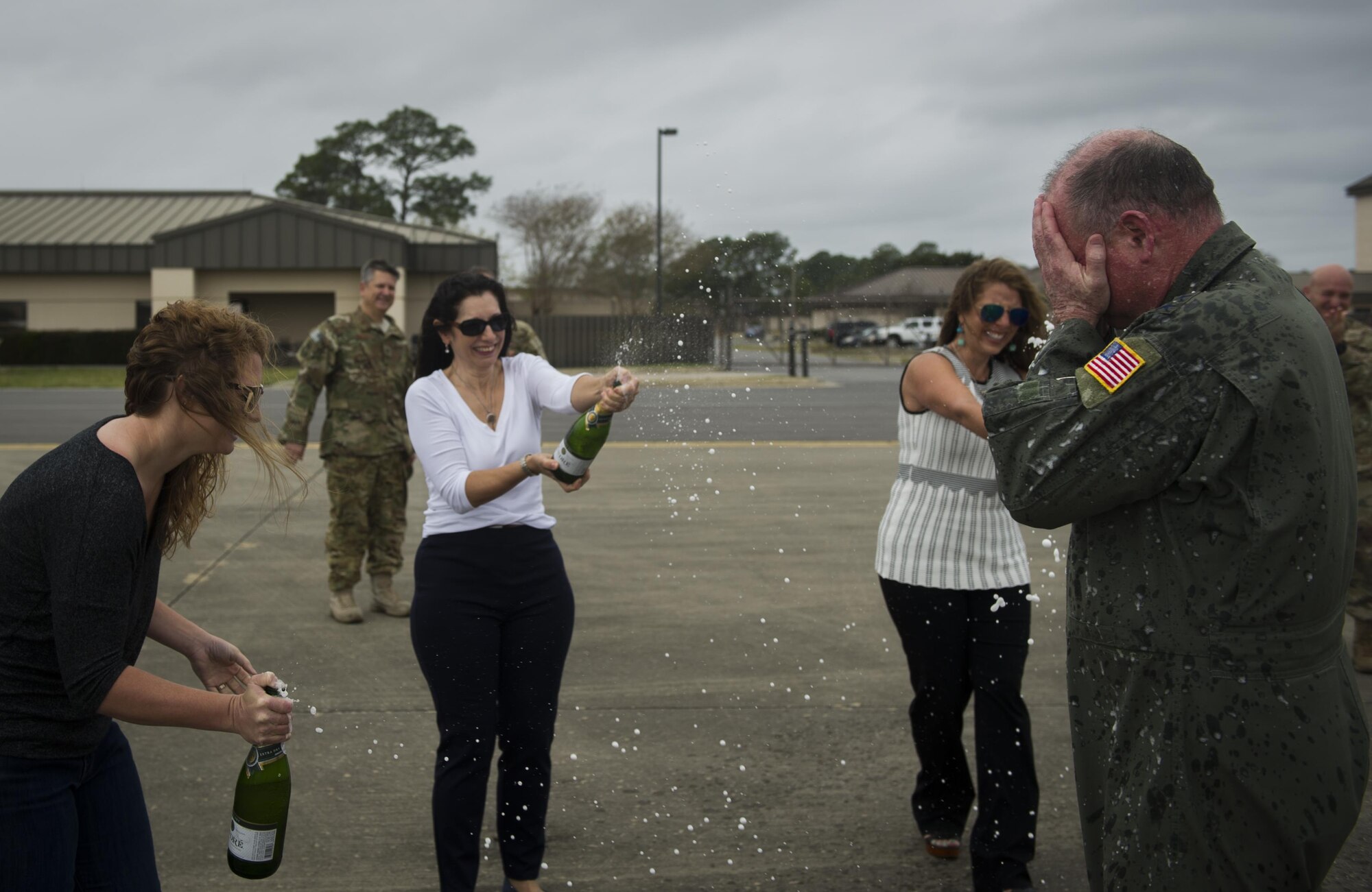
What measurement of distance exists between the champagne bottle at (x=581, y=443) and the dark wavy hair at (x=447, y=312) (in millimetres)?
475

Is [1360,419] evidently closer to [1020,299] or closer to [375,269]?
[1020,299]

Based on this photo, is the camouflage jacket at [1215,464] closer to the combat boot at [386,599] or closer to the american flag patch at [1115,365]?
the american flag patch at [1115,365]

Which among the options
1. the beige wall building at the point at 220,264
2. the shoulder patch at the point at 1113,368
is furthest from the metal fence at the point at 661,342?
the beige wall building at the point at 220,264

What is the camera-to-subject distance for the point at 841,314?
447 cm

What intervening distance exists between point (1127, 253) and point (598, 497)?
9.22m

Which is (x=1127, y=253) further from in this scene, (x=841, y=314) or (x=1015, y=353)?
(x=841, y=314)

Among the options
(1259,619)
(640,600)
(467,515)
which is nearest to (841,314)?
(467,515)

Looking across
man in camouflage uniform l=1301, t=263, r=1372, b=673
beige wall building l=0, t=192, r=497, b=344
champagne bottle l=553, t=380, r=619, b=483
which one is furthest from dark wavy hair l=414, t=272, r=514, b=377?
beige wall building l=0, t=192, r=497, b=344

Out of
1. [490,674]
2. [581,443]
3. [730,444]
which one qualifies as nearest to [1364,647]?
[581,443]

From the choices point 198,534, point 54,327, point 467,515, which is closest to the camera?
A: point 467,515

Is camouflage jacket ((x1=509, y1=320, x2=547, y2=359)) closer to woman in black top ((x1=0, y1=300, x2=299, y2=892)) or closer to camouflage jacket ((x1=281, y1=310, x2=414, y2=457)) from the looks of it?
camouflage jacket ((x1=281, y1=310, x2=414, y2=457))

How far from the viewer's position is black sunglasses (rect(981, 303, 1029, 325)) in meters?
3.84

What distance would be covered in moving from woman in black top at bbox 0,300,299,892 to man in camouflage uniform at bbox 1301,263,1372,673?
16.6 feet

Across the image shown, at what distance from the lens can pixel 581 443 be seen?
135 inches
